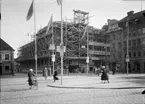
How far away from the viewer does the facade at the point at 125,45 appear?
192 ft

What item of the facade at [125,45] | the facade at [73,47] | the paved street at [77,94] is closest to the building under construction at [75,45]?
the facade at [73,47]

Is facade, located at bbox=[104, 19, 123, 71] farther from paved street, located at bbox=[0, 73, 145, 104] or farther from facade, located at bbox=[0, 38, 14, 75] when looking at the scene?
paved street, located at bbox=[0, 73, 145, 104]

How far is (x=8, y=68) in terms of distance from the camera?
59.2 metres

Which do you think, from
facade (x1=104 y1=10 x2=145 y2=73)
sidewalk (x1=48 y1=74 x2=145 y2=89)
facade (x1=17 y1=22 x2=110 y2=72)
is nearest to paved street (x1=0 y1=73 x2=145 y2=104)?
sidewalk (x1=48 y1=74 x2=145 y2=89)

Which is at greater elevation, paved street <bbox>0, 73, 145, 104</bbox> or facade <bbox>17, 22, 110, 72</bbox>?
facade <bbox>17, 22, 110, 72</bbox>

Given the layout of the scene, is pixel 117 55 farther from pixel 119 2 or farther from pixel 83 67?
pixel 119 2

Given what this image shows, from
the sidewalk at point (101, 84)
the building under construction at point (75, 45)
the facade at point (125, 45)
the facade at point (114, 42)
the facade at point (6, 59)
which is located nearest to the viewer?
the sidewalk at point (101, 84)

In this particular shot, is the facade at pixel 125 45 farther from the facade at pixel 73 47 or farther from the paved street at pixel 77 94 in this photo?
the paved street at pixel 77 94

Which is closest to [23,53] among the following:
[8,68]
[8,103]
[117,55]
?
[8,68]

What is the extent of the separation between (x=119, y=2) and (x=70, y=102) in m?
5.51

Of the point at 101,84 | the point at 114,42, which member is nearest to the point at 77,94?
the point at 101,84

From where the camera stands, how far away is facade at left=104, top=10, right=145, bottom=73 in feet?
192

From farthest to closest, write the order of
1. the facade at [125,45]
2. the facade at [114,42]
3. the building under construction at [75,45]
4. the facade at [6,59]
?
the facade at [114,42], the facade at [125,45], the facade at [6,59], the building under construction at [75,45]

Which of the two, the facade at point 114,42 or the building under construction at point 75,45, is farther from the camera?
the facade at point 114,42
